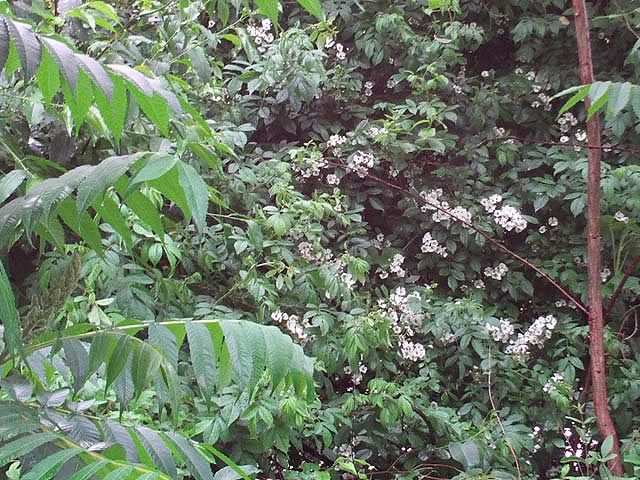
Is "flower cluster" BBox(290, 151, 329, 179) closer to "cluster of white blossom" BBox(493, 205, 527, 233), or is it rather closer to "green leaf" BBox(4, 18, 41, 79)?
"cluster of white blossom" BBox(493, 205, 527, 233)

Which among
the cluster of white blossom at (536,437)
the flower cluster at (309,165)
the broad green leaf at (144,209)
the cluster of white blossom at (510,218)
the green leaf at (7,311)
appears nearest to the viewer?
the green leaf at (7,311)

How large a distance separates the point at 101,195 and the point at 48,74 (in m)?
0.14

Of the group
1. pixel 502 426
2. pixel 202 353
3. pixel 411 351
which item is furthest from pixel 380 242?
pixel 202 353

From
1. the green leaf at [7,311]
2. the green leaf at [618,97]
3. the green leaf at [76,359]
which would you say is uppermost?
the green leaf at [7,311]

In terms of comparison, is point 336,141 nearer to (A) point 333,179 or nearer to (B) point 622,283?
(A) point 333,179

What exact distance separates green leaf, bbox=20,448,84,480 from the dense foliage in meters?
0.43

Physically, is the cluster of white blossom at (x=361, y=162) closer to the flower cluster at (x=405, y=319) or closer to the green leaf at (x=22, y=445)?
the flower cluster at (x=405, y=319)

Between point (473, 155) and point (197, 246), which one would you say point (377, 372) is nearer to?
point (197, 246)

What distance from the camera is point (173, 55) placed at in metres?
2.22

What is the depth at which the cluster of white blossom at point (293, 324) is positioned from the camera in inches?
88.8

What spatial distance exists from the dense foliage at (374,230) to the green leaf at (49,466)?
0.43 m

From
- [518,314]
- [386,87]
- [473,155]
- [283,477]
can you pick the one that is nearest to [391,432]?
[283,477]

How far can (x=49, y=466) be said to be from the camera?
0.60 m

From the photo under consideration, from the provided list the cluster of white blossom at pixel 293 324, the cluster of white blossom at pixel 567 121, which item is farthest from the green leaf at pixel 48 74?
the cluster of white blossom at pixel 567 121
